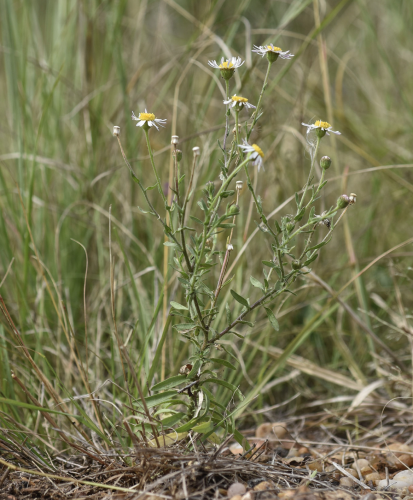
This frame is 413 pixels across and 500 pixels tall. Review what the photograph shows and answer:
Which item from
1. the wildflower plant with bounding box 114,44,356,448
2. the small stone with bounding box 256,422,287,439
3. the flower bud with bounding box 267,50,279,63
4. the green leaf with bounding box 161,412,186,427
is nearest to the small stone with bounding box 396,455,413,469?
the small stone with bounding box 256,422,287,439

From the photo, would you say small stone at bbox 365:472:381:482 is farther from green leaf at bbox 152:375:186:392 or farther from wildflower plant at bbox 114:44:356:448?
green leaf at bbox 152:375:186:392

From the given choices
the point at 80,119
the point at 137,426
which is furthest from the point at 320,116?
the point at 137,426

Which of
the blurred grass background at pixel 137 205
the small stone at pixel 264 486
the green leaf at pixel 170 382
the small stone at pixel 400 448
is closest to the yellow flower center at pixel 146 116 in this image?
the green leaf at pixel 170 382

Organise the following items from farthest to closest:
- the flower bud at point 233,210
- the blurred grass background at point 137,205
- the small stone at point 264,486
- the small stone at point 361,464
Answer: the blurred grass background at point 137,205 < the small stone at point 361,464 < the small stone at point 264,486 < the flower bud at point 233,210

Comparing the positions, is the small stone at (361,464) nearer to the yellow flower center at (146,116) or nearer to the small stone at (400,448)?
the small stone at (400,448)

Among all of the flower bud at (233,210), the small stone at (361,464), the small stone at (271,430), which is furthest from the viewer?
the small stone at (271,430)

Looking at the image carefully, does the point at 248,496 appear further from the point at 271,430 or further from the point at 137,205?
the point at 137,205

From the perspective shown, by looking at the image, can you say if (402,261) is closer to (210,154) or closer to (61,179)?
(210,154)
